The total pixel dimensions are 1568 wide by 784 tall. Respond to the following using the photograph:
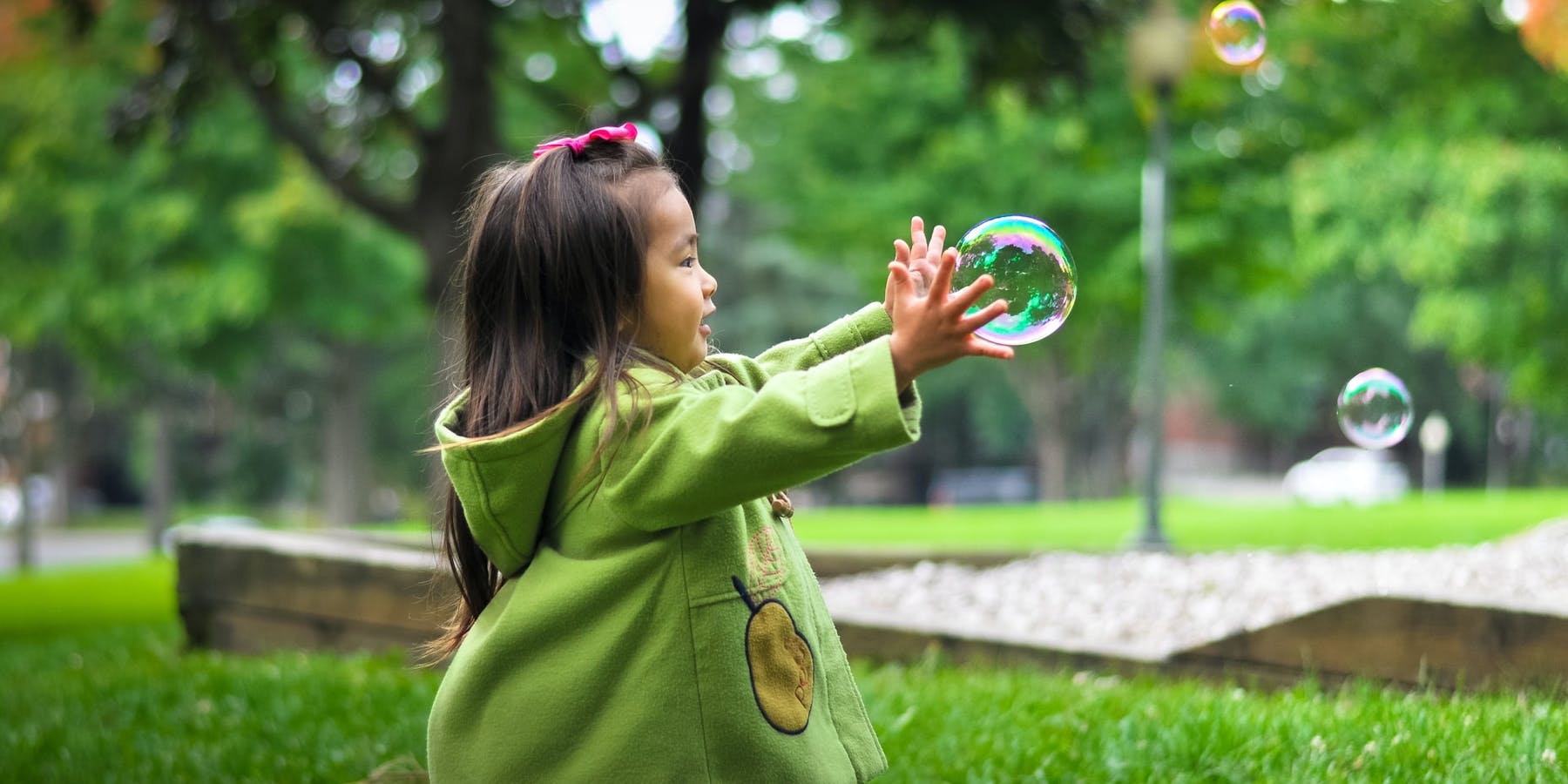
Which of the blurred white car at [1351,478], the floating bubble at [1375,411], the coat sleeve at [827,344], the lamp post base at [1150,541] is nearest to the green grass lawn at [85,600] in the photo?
the lamp post base at [1150,541]

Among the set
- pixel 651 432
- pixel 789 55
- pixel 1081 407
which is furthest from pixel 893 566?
pixel 1081 407

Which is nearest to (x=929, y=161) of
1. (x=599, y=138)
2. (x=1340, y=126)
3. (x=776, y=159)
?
(x=776, y=159)

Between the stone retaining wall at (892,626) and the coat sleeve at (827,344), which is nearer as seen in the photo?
the coat sleeve at (827,344)

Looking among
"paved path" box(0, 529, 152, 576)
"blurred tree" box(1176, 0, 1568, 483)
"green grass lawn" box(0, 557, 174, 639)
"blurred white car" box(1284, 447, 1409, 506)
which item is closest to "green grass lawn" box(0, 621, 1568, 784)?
"green grass lawn" box(0, 557, 174, 639)

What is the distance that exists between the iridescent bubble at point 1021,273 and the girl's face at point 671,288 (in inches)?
A: 20.2

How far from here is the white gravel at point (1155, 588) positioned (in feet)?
18.5

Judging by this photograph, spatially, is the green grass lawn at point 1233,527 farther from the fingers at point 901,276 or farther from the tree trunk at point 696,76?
the fingers at point 901,276

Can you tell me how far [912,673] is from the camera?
4.95 m

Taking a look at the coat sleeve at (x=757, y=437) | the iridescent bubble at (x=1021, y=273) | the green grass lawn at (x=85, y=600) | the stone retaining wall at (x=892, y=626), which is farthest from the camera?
the green grass lawn at (x=85, y=600)

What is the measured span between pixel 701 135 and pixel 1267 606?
168 inches

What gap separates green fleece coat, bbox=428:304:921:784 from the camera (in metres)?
2.17

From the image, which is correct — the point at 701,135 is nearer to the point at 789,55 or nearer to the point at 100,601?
the point at 100,601

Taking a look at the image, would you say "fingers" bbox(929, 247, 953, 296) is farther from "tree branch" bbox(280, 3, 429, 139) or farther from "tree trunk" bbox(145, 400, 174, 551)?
"tree trunk" bbox(145, 400, 174, 551)

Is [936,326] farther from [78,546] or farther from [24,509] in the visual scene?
[78,546]
